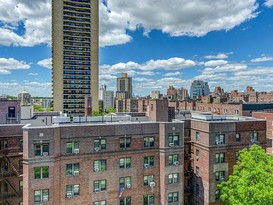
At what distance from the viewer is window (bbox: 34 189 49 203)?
2491 centimetres

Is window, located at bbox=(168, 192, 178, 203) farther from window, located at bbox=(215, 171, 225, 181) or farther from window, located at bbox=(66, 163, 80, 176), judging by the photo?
window, located at bbox=(66, 163, 80, 176)

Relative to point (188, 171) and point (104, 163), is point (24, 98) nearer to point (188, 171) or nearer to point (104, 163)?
point (104, 163)

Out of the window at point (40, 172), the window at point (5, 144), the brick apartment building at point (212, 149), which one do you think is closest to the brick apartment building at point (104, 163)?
the window at point (40, 172)

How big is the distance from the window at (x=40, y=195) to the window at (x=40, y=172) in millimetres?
1460

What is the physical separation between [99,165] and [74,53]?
88.3 metres

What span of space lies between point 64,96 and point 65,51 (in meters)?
19.9

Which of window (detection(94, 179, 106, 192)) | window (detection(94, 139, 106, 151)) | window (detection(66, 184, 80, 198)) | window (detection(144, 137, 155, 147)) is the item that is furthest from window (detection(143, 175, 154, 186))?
window (detection(66, 184, 80, 198))

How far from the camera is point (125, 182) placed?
28875 mm

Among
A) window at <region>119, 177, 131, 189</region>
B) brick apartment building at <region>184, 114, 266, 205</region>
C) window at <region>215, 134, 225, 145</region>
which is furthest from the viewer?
window at <region>215, 134, 225, 145</region>

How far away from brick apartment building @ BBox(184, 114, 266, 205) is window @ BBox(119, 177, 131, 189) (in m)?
9.82

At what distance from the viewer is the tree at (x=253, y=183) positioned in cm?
2428

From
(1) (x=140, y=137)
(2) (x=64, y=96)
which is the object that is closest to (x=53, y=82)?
(2) (x=64, y=96)

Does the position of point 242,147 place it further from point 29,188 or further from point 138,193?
point 29,188

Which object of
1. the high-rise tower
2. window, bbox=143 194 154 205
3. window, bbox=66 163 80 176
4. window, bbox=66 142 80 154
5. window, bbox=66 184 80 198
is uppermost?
the high-rise tower
